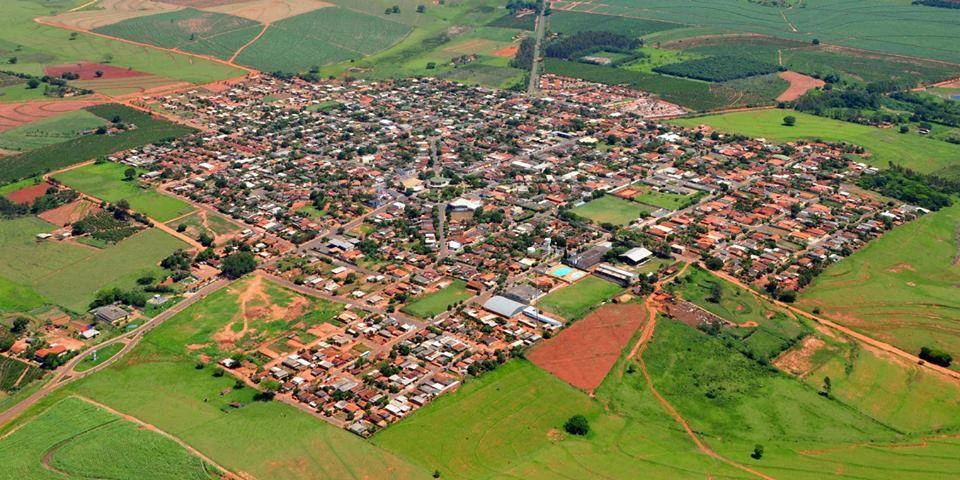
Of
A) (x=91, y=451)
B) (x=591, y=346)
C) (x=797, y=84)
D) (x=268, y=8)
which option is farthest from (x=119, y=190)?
(x=797, y=84)

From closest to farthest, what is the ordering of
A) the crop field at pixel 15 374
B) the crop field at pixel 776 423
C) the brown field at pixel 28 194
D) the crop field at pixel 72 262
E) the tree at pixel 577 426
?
the crop field at pixel 776 423 < the tree at pixel 577 426 < the crop field at pixel 15 374 < the crop field at pixel 72 262 < the brown field at pixel 28 194

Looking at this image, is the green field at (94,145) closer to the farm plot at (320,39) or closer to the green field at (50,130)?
the green field at (50,130)

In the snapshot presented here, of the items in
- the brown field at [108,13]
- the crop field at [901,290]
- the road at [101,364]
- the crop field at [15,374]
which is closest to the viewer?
the road at [101,364]

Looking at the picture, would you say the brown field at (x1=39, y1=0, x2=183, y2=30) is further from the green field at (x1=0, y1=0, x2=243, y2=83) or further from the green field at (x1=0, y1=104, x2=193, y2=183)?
the green field at (x1=0, y1=104, x2=193, y2=183)

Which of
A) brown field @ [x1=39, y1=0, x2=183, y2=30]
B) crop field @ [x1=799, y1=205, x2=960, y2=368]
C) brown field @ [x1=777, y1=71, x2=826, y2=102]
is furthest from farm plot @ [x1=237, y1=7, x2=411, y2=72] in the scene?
crop field @ [x1=799, y1=205, x2=960, y2=368]

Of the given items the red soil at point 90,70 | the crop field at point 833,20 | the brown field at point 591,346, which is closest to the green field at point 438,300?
the brown field at point 591,346

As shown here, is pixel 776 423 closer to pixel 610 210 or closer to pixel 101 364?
pixel 610 210

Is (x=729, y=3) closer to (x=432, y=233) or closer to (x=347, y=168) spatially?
(x=347, y=168)
